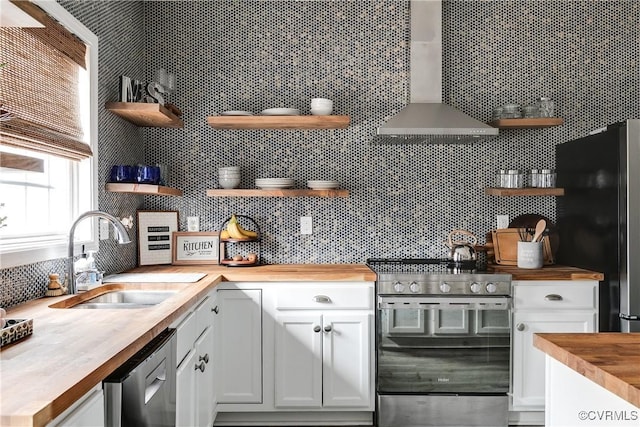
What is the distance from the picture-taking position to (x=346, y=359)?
2.86m

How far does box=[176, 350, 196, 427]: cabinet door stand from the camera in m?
1.97

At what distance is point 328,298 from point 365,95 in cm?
147

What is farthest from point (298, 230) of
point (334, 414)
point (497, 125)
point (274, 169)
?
point (497, 125)

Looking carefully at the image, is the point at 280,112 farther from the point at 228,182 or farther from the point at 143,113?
the point at 143,113

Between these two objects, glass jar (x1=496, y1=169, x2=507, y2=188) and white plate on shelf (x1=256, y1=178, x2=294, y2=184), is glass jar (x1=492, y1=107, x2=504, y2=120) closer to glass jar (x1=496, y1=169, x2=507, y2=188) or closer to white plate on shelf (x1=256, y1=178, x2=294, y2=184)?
glass jar (x1=496, y1=169, x2=507, y2=188)

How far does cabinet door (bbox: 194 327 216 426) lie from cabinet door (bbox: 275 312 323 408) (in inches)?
15.4

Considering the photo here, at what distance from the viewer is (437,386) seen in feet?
9.28

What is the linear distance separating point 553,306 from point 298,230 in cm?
166

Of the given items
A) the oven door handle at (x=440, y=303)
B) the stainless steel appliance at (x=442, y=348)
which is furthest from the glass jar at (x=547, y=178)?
the oven door handle at (x=440, y=303)

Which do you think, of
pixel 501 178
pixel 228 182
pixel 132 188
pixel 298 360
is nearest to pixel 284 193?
pixel 228 182

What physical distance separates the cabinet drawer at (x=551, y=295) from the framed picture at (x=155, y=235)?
2.24 meters

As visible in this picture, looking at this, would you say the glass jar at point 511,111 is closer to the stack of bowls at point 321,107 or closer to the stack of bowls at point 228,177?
the stack of bowls at point 321,107

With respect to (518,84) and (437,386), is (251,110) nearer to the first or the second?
(518,84)

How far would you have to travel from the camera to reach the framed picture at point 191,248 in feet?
11.3
